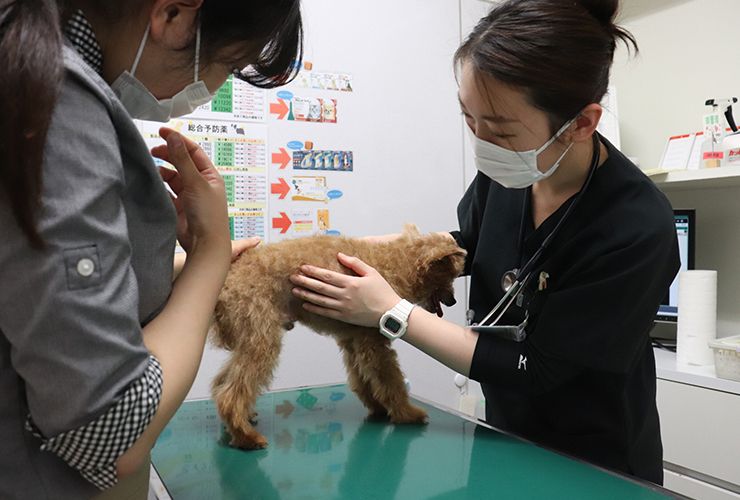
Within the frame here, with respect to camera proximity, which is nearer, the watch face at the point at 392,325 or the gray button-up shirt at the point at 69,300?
the gray button-up shirt at the point at 69,300

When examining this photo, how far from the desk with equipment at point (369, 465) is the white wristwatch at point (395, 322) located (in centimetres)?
24

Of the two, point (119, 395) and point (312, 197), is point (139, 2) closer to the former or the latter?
point (119, 395)

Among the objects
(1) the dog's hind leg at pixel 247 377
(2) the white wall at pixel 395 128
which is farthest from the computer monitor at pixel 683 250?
(1) the dog's hind leg at pixel 247 377

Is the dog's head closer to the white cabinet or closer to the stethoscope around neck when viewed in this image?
the stethoscope around neck

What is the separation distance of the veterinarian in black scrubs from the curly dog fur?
8cm

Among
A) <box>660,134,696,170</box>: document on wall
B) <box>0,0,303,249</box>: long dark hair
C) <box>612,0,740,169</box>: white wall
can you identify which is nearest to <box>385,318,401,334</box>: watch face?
<box>0,0,303,249</box>: long dark hair

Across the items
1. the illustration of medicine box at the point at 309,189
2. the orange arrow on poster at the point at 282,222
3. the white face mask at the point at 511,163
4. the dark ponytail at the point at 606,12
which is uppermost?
the dark ponytail at the point at 606,12

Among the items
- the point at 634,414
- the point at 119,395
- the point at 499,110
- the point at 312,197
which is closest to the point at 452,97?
the point at 312,197

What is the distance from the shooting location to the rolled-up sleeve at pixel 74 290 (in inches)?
17.9

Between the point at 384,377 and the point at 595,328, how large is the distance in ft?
1.73

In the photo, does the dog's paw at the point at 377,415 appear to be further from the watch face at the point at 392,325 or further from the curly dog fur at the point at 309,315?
the watch face at the point at 392,325

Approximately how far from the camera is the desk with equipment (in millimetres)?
1017

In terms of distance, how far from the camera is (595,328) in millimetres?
1120

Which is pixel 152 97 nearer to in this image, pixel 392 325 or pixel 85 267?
pixel 85 267
